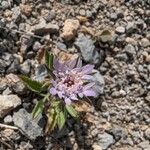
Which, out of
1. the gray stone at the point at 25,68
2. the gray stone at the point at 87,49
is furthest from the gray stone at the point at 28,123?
the gray stone at the point at 87,49

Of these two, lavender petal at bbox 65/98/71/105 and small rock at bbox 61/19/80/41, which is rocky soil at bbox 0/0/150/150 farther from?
lavender petal at bbox 65/98/71/105

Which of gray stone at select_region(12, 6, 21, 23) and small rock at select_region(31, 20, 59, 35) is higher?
gray stone at select_region(12, 6, 21, 23)

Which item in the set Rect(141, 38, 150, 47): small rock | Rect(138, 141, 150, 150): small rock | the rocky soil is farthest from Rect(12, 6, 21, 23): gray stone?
Rect(138, 141, 150, 150): small rock

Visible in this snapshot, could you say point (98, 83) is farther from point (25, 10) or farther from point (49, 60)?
point (25, 10)

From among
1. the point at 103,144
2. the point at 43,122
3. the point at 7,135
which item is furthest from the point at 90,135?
the point at 7,135

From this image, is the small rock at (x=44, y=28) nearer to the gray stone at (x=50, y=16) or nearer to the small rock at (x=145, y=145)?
the gray stone at (x=50, y=16)

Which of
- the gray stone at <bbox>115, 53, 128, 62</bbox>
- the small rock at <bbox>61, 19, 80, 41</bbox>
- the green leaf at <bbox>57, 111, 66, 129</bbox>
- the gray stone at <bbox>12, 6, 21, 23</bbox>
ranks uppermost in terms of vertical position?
the gray stone at <bbox>12, 6, 21, 23</bbox>

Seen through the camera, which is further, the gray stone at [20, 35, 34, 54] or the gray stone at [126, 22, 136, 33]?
the gray stone at [126, 22, 136, 33]
